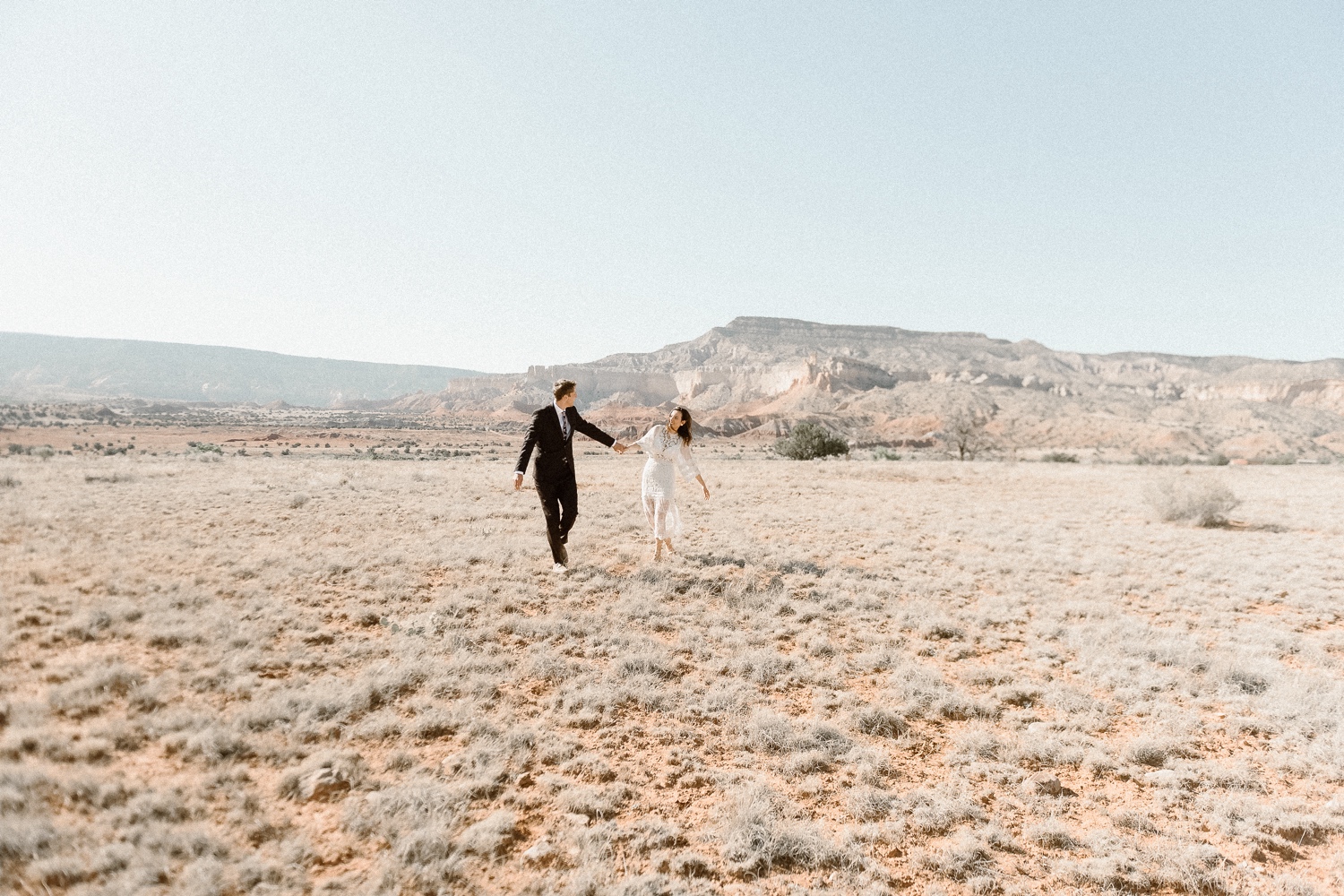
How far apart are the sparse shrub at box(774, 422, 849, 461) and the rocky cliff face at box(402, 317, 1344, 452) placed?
28046 mm

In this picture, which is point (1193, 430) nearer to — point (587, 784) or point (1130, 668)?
point (1130, 668)

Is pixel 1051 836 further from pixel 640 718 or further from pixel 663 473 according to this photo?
pixel 663 473

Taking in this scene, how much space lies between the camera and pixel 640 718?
4422 mm

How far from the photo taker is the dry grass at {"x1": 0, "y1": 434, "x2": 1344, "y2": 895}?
9.78 feet

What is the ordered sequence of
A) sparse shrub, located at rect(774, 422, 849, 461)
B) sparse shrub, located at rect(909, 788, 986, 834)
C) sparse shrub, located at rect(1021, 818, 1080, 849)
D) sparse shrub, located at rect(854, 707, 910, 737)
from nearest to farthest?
sparse shrub, located at rect(1021, 818, 1080, 849), sparse shrub, located at rect(909, 788, 986, 834), sparse shrub, located at rect(854, 707, 910, 737), sparse shrub, located at rect(774, 422, 849, 461)

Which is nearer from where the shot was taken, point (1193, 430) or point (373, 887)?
point (373, 887)

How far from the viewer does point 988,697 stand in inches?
193

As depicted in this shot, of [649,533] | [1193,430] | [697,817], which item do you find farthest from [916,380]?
[697,817]

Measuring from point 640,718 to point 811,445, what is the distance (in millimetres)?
29887

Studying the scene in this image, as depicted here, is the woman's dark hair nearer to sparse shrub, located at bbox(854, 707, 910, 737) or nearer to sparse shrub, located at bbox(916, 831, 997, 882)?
sparse shrub, located at bbox(854, 707, 910, 737)

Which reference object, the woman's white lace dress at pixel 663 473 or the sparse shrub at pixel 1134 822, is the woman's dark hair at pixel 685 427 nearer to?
the woman's white lace dress at pixel 663 473

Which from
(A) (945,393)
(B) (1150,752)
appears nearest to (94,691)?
(B) (1150,752)

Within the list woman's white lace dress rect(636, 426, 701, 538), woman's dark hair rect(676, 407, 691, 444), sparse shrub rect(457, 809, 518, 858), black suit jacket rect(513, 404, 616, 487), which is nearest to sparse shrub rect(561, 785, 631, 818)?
sparse shrub rect(457, 809, 518, 858)

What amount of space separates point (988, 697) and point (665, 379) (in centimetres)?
12875
